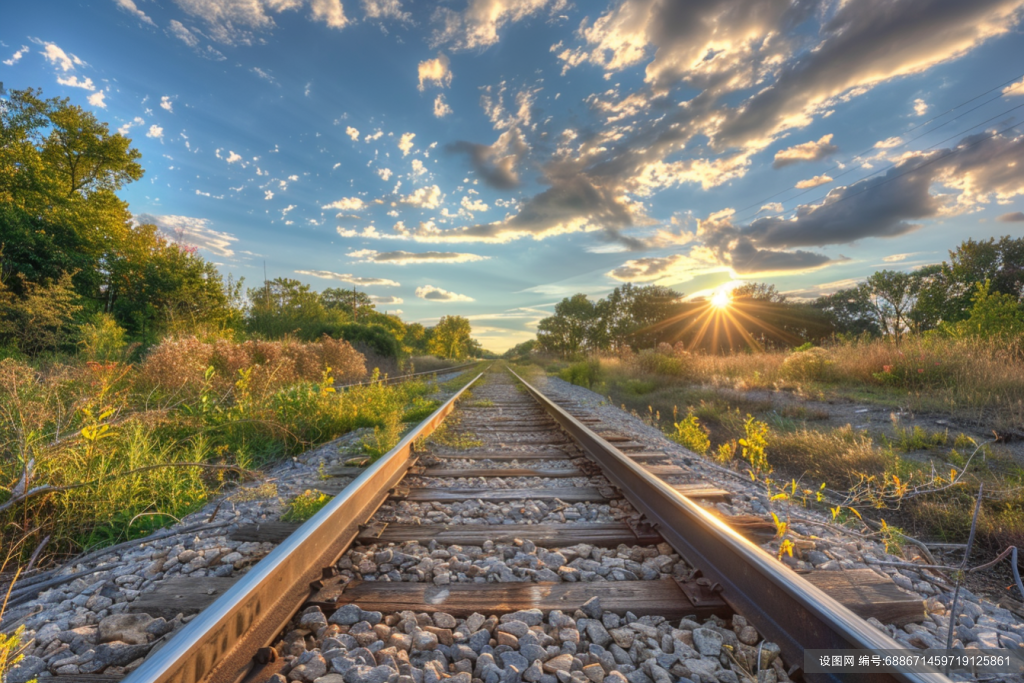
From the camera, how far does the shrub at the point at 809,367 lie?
10211 millimetres

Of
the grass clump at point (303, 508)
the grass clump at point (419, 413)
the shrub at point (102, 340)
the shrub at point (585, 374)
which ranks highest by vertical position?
the shrub at point (102, 340)

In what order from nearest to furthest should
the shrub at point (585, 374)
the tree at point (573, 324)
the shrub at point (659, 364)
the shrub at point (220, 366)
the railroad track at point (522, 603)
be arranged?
the railroad track at point (522, 603) → the shrub at point (220, 366) → the shrub at point (659, 364) → the shrub at point (585, 374) → the tree at point (573, 324)

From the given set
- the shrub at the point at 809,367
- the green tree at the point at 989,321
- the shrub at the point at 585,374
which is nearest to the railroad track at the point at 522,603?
the shrub at the point at 809,367

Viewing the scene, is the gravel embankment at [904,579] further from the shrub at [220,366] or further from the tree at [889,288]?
the tree at [889,288]

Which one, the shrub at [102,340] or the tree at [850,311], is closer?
the shrub at [102,340]

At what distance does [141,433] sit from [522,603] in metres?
3.87

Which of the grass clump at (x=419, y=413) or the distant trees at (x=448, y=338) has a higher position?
the distant trees at (x=448, y=338)

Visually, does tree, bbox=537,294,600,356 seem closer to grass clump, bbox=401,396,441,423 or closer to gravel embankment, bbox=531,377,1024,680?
grass clump, bbox=401,396,441,423

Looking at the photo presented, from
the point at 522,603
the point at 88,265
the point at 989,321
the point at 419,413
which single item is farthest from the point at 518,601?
the point at 88,265

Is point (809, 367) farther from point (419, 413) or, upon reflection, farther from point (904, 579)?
point (904, 579)

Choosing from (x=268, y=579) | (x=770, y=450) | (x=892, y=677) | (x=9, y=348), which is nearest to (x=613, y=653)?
(x=892, y=677)

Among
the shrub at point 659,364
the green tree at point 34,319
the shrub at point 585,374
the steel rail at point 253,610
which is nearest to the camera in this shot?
the steel rail at point 253,610

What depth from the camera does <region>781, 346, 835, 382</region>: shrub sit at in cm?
1021

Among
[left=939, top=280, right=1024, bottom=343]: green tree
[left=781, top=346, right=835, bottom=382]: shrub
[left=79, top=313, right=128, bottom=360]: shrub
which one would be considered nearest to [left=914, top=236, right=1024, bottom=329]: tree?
[left=939, top=280, right=1024, bottom=343]: green tree
